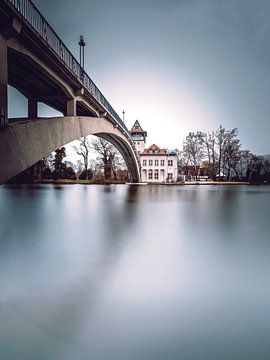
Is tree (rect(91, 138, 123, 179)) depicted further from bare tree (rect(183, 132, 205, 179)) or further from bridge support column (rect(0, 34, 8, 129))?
bridge support column (rect(0, 34, 8, 129))

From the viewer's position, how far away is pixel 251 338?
1774 millimetres

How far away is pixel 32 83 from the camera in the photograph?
1036 cm

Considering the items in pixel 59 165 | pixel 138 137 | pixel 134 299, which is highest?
pixel 138 137

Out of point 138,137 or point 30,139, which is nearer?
point 30,139

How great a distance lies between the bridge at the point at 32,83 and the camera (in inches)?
241

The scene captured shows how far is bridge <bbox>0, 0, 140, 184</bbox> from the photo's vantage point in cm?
613

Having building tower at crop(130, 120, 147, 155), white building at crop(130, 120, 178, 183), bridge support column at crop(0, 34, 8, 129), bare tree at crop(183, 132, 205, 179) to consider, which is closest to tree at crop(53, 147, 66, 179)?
white building at crop(130, 120, 178, 183)

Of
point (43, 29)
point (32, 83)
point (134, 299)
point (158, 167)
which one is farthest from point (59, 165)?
point (134, 299)

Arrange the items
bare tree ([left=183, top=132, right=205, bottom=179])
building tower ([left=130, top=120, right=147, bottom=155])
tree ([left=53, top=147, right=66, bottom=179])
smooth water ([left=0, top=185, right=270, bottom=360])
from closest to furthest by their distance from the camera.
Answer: smooth water ([left=0, top=185, right=270, bottom=360]) < tree ([left=53, top=147, right=66, bottom=179]) < bare tree ([left=183, top=132, right=205, bottom=179]) < building tower ([left=130, top=120, right=147, bottom=155])

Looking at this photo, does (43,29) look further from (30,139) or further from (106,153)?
(106,153)

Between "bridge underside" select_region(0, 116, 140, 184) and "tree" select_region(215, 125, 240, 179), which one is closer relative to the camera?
"bridge underside" select_region(0, 116, 140, 184)

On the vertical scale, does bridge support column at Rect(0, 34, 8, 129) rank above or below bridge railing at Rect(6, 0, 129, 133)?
below

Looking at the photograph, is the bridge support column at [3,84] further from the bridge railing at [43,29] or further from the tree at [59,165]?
the tree at [59,165]

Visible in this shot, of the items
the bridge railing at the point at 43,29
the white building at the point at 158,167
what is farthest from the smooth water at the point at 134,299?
the white building at the point at 158,167
